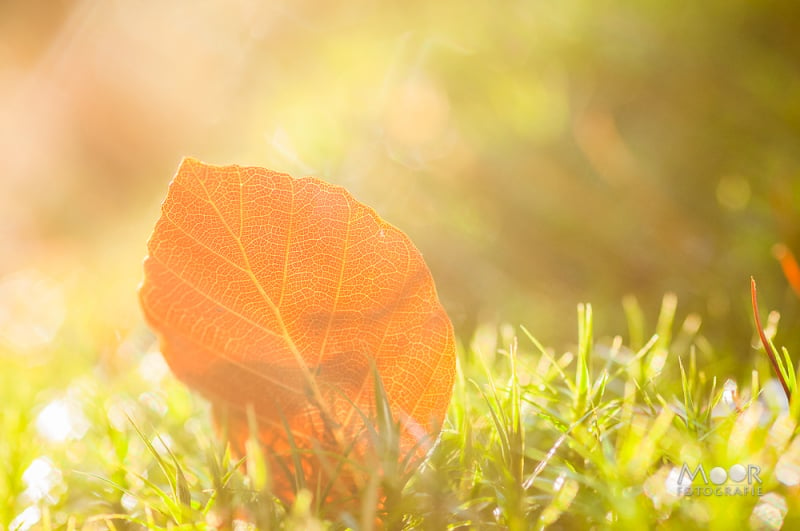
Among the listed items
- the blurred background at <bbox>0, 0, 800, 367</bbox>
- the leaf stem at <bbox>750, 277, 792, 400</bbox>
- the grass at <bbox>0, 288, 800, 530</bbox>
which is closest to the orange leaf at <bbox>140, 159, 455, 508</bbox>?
the grass at <bbox>0, 288, 800, 530</bbox>

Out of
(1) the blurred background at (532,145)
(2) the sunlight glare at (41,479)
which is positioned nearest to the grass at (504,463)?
(2) the sunlight glare at (41,479)

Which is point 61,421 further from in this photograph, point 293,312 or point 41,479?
point 293,312

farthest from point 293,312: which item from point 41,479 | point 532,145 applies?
point 532,145

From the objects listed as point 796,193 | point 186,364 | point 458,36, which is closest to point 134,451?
point 186,364

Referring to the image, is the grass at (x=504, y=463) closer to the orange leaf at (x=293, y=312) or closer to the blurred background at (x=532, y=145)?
the orange leaf at (x=293, y=312)

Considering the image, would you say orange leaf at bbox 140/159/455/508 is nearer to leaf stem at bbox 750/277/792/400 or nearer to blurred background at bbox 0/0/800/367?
leaf stem at bbox 750/277/792/400
